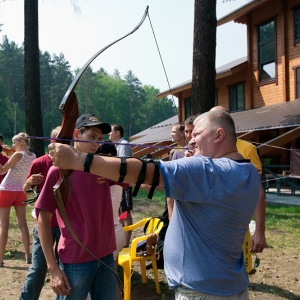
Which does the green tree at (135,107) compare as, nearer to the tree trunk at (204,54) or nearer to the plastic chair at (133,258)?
the tree trunk at (204,54)

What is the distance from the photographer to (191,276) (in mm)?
1885

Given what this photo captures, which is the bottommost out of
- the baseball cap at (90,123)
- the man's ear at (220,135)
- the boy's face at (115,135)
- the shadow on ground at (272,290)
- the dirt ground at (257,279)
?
the shadow on ground at (272,290)

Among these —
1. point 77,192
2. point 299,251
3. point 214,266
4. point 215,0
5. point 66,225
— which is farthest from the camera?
point 215,0

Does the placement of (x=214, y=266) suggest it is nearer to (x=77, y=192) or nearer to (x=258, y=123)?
(x=77, y=192)

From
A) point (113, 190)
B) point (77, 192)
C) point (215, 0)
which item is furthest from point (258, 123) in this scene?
point (77, 192)

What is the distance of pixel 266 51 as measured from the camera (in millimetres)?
18016

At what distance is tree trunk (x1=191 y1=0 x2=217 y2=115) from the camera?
757 centimetres

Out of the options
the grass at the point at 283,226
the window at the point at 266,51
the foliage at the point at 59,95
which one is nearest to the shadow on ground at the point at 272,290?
the grass at the point at 283,226

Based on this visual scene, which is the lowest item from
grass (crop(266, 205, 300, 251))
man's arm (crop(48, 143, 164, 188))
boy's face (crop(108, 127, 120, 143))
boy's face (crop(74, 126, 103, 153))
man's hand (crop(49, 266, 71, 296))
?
grass (crop(266, 205, 300, 251))

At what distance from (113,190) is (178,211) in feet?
6.01

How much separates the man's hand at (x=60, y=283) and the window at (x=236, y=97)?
18.0 metres

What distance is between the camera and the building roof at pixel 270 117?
13445 mm

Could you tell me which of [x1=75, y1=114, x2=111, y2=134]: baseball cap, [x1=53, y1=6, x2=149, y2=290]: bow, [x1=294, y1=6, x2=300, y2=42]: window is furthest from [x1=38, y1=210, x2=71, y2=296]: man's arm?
[x1=294, y1=6, x2=300, y2=42]: window

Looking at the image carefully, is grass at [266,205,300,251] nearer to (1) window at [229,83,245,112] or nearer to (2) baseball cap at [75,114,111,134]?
(2) baseball cap at [75,114,111,134]
